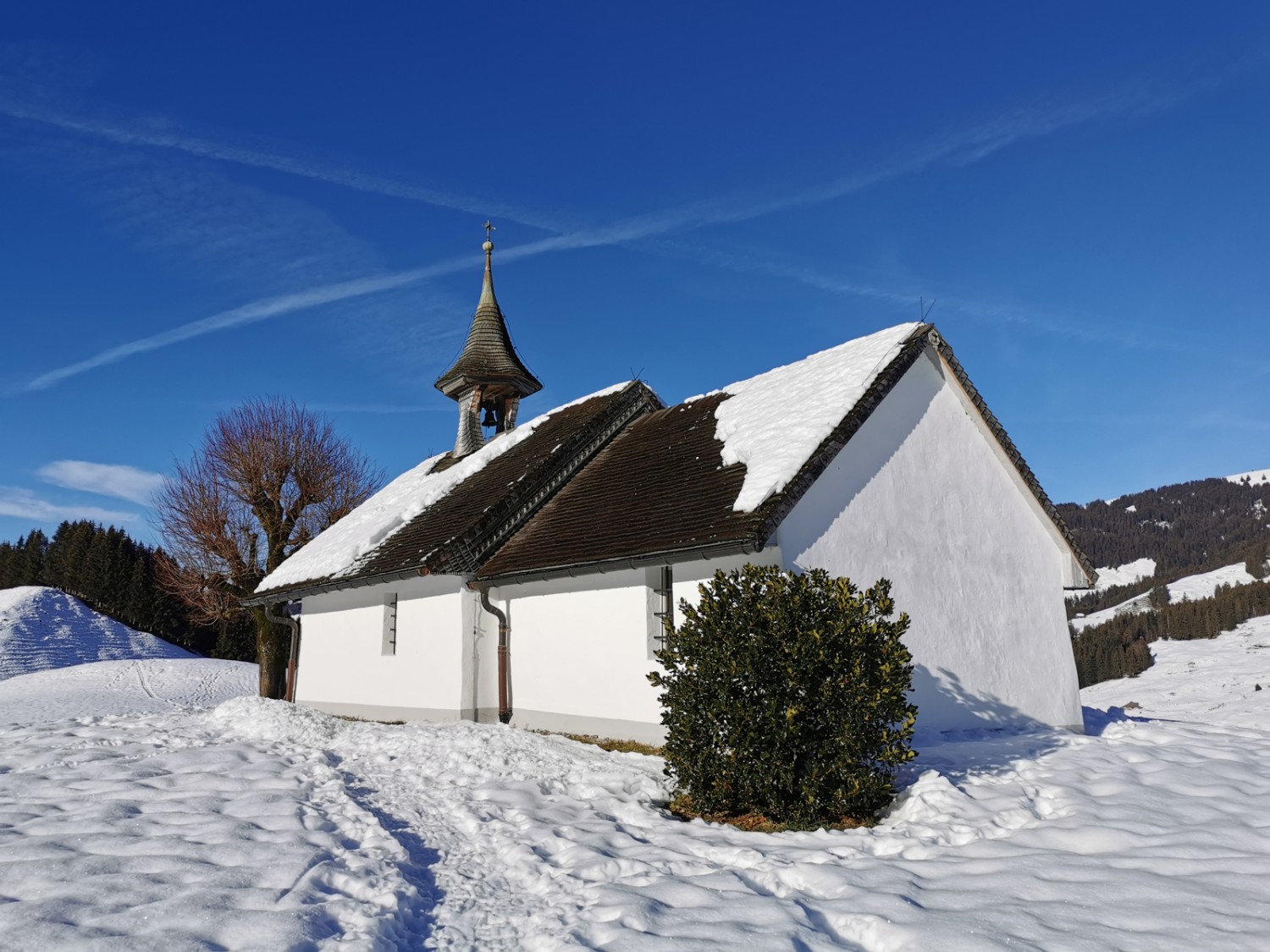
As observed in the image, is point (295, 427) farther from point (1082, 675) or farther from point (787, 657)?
point (1082, 675)

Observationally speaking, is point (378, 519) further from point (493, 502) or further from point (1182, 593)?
point (1182, 593)

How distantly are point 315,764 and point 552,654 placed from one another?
15.0 feet

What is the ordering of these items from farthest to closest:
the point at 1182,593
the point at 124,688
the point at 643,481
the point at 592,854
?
the point at 1182,593 < the point at 124,688 < the point at 643,481 < the point at 592,854

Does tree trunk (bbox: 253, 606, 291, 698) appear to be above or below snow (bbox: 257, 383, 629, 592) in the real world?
below

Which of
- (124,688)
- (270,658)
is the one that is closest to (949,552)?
(270,658)

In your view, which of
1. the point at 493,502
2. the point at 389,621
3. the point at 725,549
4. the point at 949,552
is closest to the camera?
the point at 725,549

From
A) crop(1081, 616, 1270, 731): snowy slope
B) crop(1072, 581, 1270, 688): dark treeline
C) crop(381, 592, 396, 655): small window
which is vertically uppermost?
crop(381, 592, 396, 655): small window

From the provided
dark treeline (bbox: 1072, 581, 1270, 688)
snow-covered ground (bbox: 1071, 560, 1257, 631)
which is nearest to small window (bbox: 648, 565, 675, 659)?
dark treeline (bbox: 1072, 581, 1270, 688)

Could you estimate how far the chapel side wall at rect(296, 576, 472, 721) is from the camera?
49.5 ft

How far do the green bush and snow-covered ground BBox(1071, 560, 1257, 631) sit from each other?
581ft

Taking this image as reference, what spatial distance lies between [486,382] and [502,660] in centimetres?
1225

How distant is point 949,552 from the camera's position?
13.3m

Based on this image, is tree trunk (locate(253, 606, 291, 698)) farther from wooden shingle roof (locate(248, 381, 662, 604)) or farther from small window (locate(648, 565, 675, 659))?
small window (locate(648, 565, 675, 659))

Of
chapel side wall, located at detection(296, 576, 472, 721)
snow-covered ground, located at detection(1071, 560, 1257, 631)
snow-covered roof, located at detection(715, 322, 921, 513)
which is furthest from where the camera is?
snow-covered ground, located at detection(1071, 560, 1257, 631)
